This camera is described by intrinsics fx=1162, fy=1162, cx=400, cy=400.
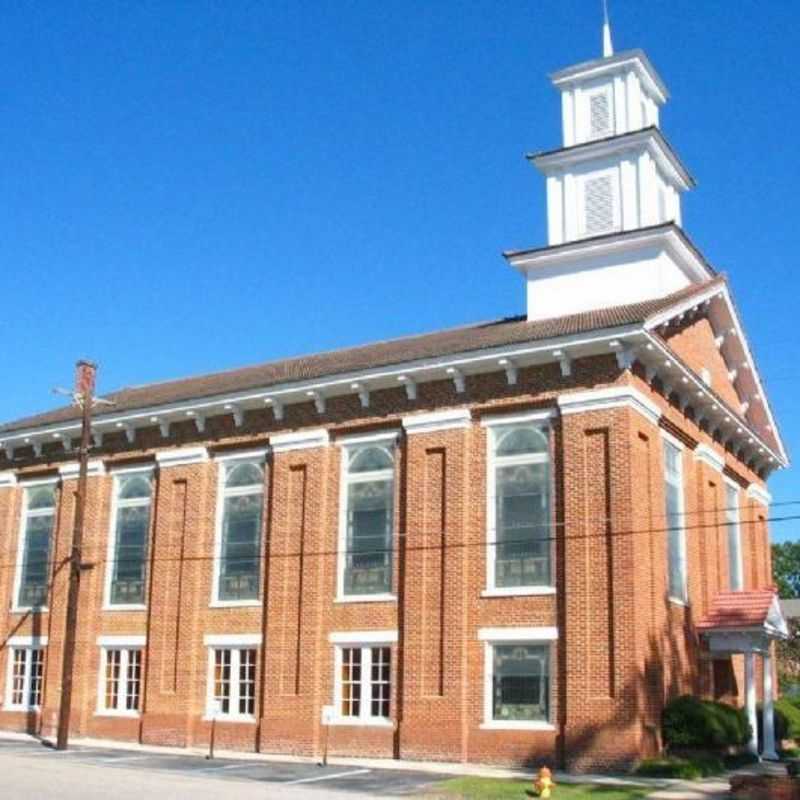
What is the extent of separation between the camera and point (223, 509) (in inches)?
1248

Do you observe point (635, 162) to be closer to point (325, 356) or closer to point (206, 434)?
point (325, 356)

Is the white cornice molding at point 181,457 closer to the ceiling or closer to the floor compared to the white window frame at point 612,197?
closer to the floor

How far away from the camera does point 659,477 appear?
27.2m

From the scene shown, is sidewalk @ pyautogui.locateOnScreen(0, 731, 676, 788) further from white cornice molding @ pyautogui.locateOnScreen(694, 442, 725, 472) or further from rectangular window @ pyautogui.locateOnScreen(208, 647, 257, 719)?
white cornice molding @ pyautogui.locateOnScreen(694, 442, 725, 472)

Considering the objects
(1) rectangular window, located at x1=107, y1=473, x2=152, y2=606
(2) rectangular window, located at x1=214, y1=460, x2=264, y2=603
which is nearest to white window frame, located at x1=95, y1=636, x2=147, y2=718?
(1) rectangular window, located at x1=107, y1=473, x2=152, y2=606

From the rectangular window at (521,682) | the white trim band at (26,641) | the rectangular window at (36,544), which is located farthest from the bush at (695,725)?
the rectangular window at (36,544)

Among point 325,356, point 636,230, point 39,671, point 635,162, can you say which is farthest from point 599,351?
point 39,671

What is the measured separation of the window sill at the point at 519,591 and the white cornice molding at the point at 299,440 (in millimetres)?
6115

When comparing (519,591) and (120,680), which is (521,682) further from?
(120,680)

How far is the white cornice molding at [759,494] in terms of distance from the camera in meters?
36.2

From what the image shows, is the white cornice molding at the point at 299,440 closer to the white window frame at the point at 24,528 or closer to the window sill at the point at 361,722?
the window sill at the point at 361,722

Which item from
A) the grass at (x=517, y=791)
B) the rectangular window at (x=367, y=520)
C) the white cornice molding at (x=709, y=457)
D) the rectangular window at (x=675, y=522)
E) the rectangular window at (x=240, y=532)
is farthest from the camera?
the white cornice molding at (x=709, y=457)

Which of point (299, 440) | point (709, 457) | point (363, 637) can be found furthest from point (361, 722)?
point (709, 457)

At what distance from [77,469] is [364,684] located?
12.3m
